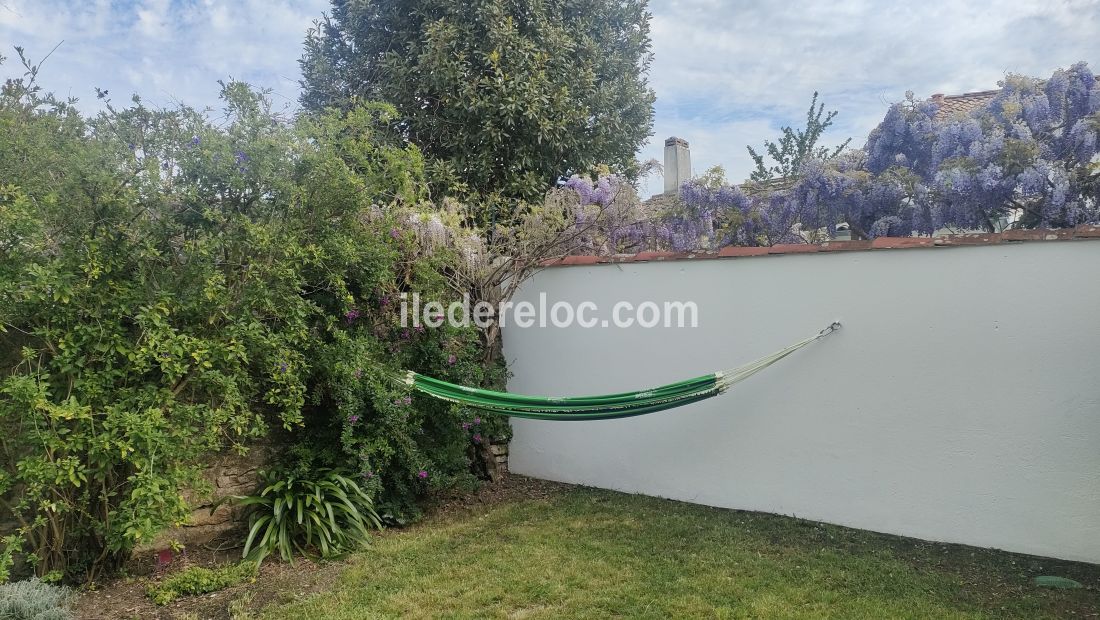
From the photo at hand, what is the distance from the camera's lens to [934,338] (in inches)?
129

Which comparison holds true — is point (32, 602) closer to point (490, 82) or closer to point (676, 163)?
point (490, 82)

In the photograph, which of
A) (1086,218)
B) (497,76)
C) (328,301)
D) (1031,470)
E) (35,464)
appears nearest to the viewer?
(35,464)

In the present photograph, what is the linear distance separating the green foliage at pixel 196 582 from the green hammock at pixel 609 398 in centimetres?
129

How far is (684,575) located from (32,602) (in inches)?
109

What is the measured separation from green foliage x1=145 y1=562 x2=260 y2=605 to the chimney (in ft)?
27.3

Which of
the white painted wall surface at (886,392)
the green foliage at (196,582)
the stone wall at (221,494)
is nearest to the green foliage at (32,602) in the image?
the green foliage at (196,582)

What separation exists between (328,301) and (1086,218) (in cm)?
538

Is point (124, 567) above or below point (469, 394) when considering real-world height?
below

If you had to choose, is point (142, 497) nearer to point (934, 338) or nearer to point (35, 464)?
point (35, 464)

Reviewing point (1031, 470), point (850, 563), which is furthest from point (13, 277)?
point (1031, 470)

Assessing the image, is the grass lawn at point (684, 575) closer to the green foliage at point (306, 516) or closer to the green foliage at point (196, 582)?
the green foliage at point (306, 516)

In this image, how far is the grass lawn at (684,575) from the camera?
2.70m

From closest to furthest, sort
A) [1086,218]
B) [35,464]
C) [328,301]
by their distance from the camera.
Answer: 1. [35,464]
2. [328,301]
3. [1086,218]

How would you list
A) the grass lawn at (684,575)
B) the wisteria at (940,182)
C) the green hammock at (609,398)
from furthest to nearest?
the wisteria at (940,182) → the green hammock at (609,398) → the grass lawn at (684,575)
